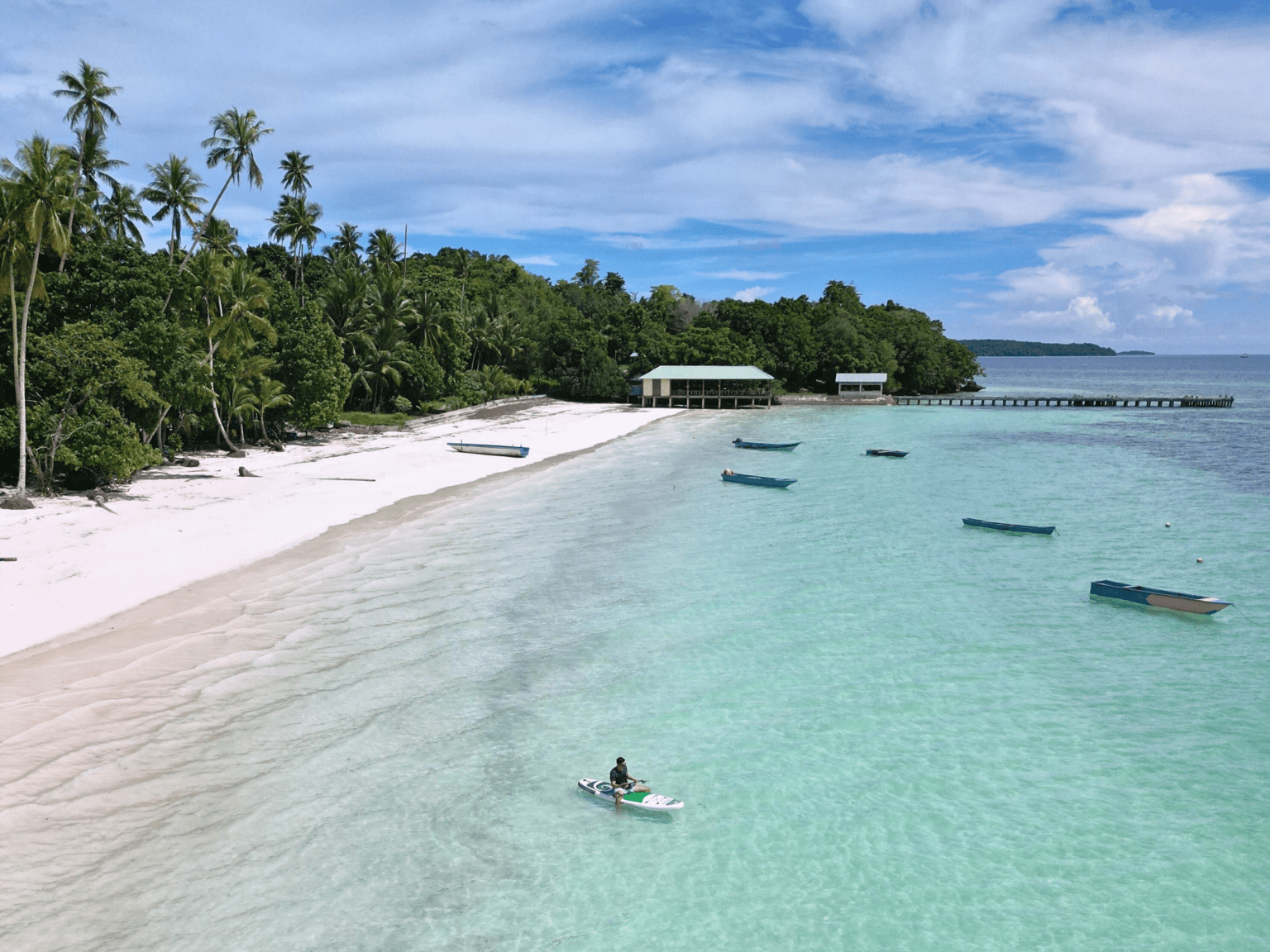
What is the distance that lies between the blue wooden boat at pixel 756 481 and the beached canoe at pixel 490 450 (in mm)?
11569

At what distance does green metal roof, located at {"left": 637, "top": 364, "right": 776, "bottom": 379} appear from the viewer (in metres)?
76.6

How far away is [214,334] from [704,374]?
50041 millimetres

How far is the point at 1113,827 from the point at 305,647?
13597mm

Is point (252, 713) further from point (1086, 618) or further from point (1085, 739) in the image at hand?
point (1086, 618)

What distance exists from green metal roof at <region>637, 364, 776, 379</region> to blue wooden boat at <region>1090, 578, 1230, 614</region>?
5754cm

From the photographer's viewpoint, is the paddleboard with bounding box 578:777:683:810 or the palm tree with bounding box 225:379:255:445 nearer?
the paddleboard with bounding box 578:777:683:810

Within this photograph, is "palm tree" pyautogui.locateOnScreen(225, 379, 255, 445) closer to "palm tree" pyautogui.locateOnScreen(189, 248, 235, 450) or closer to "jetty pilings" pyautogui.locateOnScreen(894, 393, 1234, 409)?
"palm tree" pyautogui.locateOnScreen(189, 248, 235, 450)

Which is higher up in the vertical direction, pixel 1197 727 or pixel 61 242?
pixel 61 242

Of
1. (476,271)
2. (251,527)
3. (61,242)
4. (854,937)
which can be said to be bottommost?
(854,937)

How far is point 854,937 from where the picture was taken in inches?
344

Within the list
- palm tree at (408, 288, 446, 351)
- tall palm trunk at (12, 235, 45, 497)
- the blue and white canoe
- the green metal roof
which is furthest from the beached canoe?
the green metal roof

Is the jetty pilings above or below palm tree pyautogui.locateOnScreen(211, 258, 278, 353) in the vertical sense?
below

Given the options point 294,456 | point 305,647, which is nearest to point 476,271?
point 294,456

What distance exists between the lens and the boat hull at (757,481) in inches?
1401
